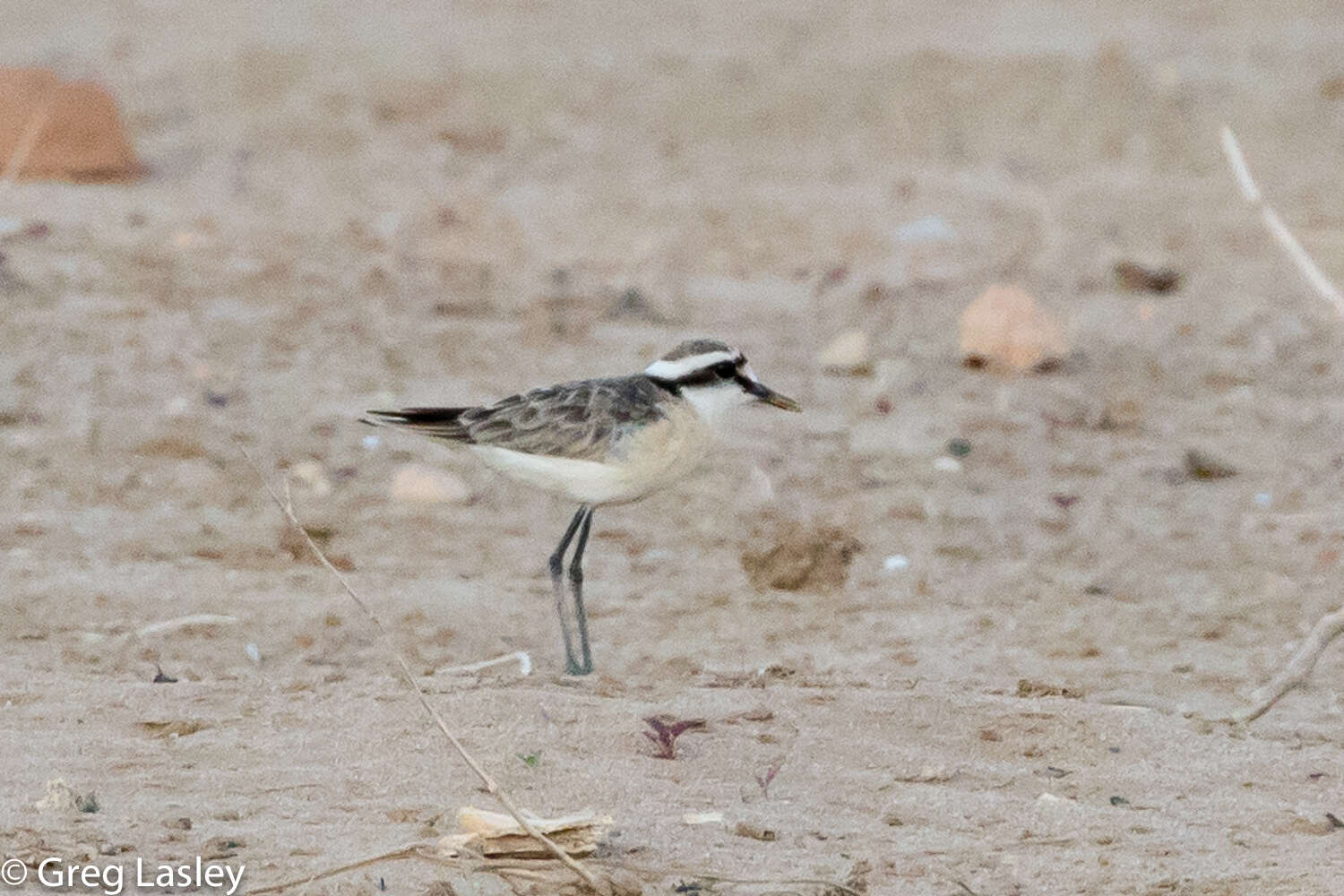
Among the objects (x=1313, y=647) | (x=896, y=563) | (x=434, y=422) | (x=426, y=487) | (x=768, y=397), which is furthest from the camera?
(x=426, y=487)

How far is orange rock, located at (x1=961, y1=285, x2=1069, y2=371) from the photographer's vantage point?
8.92 meters

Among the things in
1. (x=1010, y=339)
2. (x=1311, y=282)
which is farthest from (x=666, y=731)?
(x=1010, y=339)

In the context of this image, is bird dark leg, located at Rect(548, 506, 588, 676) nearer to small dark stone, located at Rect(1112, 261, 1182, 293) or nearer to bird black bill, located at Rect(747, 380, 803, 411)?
bird black bill, located at Rect(747, 380, 803, 411)

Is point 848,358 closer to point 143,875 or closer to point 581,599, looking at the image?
point 581,599

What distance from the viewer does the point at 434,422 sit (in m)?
5.39

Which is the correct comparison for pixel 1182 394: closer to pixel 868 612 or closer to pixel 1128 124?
pixel 868 612

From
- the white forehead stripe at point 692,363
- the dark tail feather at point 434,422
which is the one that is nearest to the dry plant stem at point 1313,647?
the white forehead stripe at point 692,363

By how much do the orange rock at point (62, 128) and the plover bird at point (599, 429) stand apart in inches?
241

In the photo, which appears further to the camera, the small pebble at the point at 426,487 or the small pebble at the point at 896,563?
the small pebble at the point at 426,487

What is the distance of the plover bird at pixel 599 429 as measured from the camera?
5.16 meters

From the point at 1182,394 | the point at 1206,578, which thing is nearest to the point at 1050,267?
the point at 1182,394

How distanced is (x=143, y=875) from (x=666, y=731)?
1.24 m

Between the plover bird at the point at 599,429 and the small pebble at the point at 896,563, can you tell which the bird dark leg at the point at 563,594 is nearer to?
the plover bird at the point at 599,429

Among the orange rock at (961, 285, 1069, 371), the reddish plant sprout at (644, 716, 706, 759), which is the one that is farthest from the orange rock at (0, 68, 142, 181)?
the reddish plant sprout at (644, 716, 706, 759)
